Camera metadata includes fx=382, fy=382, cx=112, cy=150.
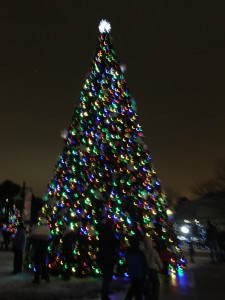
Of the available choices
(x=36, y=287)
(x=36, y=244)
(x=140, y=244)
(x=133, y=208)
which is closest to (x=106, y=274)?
(x=140, y=244)

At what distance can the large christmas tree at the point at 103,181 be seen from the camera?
34.7 ft

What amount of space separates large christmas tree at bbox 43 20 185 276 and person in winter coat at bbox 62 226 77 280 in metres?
0.20

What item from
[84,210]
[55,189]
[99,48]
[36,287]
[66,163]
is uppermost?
[99,48]

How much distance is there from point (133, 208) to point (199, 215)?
36.3 meters

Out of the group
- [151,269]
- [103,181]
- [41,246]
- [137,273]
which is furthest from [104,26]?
[137,273]

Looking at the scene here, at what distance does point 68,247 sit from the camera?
994 centimetres

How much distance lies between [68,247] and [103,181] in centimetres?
219

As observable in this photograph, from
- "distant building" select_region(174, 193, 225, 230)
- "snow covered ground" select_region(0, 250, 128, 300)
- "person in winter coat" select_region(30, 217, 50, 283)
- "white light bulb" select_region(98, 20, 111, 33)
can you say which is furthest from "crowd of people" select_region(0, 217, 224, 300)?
"distant building" select_region(174, 193, 225, 230)

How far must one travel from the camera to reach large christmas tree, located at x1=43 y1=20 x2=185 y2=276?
34.7 feet

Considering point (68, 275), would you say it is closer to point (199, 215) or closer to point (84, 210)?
point (84, 210)

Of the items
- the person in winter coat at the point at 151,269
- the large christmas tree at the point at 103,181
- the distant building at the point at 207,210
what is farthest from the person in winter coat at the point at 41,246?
the distant building at the point at 207,210

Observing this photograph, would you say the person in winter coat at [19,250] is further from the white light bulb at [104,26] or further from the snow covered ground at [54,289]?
the white light bulb at [104,26]

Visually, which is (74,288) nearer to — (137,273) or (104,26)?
(137,273)

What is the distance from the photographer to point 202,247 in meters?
25.7
